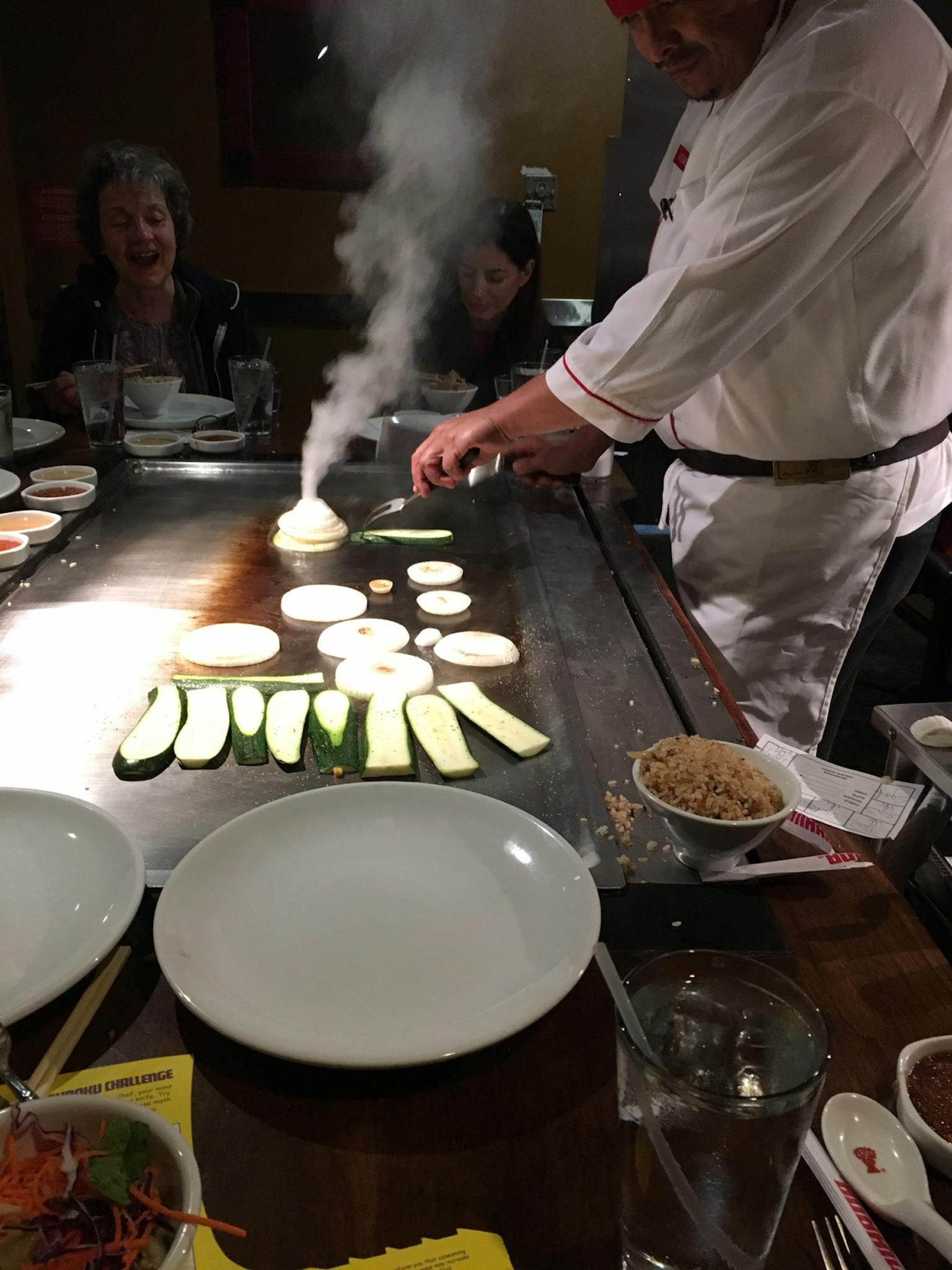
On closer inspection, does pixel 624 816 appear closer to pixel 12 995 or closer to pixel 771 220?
pixel 12 995

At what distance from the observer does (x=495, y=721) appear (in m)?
2.03

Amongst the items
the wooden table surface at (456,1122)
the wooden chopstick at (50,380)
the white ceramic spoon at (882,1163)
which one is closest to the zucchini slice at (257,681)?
the wooden table surface at (456,1122)

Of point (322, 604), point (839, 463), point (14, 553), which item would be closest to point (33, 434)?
point (14, 553)

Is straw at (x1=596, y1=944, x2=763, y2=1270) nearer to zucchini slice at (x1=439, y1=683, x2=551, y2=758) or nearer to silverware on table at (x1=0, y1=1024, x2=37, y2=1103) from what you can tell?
silverware on table at (x1=0, y1=1024, x2=37, y2=1103)

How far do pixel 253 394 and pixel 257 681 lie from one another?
2208 mm

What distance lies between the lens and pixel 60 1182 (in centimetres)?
77

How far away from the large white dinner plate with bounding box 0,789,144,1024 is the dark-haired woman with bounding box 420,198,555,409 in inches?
159

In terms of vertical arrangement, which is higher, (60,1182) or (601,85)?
(601,85)

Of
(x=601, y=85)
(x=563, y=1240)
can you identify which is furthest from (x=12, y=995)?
(x=601, y=85)

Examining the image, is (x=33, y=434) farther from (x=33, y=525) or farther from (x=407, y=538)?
(x=407, y=538)

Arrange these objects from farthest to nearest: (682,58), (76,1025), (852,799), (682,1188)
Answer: (682,58) < (852,799) < (76,1025) < (682,1188)

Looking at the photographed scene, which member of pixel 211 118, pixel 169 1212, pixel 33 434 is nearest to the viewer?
pixel 169 1212

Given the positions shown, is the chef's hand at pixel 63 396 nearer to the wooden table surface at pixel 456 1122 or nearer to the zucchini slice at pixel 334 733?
the zucchini slice at pixel 334 733

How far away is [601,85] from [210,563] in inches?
204
